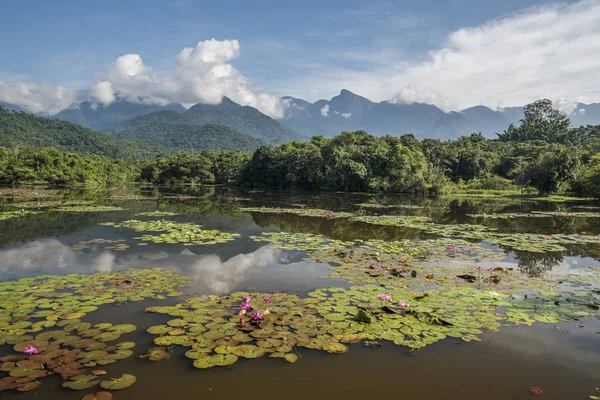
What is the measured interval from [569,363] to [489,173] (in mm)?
58885

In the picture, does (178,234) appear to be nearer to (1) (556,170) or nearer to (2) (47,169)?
(1) (556,170)

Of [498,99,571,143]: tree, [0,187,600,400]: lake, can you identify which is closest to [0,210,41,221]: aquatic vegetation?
[0,187,600,400]: lake

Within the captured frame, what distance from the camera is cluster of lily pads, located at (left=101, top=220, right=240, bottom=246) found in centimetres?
1246

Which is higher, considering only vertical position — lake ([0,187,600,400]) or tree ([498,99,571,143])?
tree ([498,99,571,143])

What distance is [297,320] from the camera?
19.1ft

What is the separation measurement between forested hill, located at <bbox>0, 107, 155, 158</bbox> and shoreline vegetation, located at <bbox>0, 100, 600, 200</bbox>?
60.2 metres

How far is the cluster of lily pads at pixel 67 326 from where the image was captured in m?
4.23

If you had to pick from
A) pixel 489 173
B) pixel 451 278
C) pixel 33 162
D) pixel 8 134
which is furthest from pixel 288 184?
pixel 8 134

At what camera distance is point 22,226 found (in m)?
15.0

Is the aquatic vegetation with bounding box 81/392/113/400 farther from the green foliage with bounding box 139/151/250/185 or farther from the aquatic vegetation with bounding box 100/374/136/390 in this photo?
the green foliage with bounding box 139/151/250/185

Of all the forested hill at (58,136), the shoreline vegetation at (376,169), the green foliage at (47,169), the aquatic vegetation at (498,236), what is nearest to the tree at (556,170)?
the shoreline vegetation at (376,169)

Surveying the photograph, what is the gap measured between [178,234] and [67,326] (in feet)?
26.4

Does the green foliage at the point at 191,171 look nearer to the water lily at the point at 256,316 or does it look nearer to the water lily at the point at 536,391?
the water lily at the point at 256,316

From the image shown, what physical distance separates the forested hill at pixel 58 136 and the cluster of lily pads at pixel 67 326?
5105 inches
